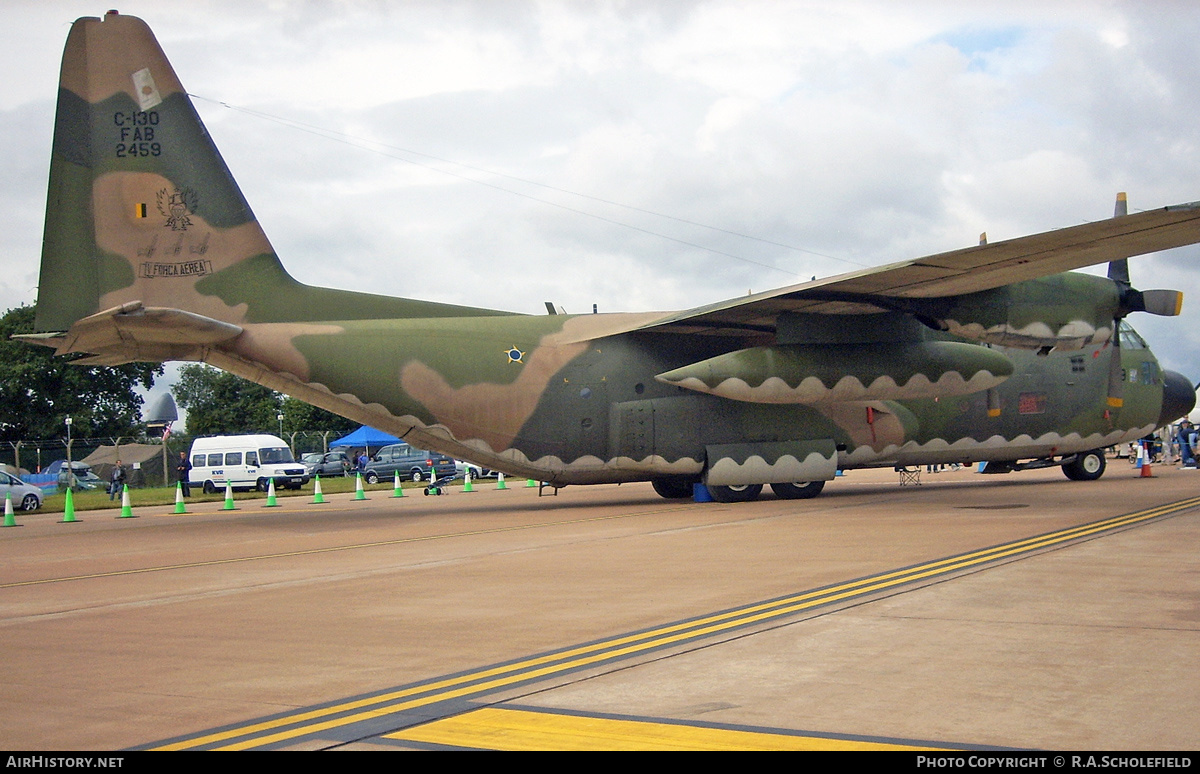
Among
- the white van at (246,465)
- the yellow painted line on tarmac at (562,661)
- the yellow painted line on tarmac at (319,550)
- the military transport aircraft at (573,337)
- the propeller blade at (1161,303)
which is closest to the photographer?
the yellow painted line on tarmac at (562,661)

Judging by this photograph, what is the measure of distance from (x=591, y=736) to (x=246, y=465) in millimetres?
41779

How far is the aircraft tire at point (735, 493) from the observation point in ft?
71.3

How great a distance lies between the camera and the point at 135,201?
62.0 feet

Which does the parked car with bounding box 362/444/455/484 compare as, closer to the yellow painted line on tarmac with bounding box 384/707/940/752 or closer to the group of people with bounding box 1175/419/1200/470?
the group of people with bounding box 1175/419/1200/470

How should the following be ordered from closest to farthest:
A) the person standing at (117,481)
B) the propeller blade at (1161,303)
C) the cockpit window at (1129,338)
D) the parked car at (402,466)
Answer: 1. the propeller blade at (1161,303)
2. the cockpit window at (1129,338)
3. the person standing at (117,481)
4. the parked car at (402,466)

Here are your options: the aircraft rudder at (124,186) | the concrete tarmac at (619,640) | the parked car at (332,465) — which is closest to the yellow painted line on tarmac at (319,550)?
the concrete tarmac at (619,640)

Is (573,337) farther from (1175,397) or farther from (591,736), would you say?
(591,736)

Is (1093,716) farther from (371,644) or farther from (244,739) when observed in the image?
(371,644)

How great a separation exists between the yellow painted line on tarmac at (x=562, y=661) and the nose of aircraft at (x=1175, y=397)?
53.7 ft

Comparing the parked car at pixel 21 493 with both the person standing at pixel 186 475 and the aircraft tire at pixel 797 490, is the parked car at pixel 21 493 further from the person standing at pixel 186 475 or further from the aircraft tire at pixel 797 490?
the aircraft tire at pixel 797 490

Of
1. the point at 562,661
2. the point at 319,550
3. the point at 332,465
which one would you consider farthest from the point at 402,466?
the point at 562,661

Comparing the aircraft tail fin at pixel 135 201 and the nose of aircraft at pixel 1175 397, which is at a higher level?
the aircraft tail fin at pixel 135 201

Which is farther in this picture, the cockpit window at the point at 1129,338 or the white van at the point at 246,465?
the white van at the point at 246,465

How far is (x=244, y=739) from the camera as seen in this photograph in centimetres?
512
